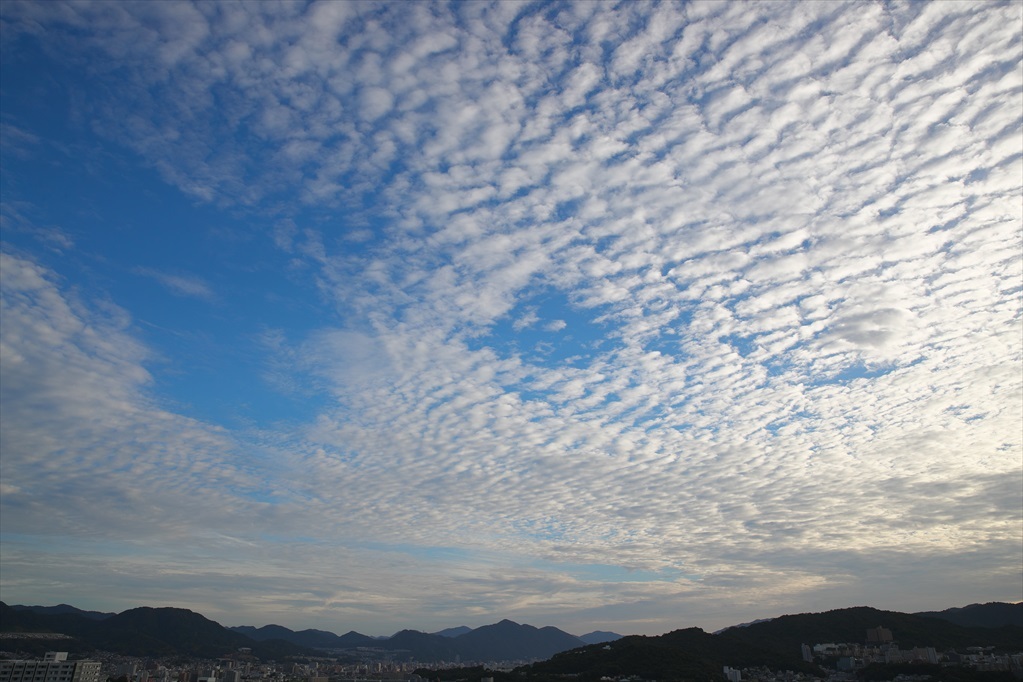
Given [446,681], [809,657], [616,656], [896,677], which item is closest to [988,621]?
[809,657]

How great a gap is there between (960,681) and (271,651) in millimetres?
132514

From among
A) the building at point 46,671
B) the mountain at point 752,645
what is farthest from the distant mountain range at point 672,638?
the building at point 46,671

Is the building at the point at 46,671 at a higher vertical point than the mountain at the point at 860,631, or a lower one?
lower

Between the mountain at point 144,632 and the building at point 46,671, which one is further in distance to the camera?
the mountain at point 144,632

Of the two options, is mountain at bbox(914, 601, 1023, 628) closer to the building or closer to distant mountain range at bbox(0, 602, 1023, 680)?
distant mountain range at bbox(0, 602, 1023, 680)

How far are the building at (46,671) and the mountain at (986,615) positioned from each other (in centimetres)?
11264

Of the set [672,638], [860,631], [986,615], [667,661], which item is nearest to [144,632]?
[672,638]

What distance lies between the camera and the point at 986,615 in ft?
357

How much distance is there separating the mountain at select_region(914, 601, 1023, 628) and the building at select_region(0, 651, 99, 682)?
370 feet

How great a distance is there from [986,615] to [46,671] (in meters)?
134

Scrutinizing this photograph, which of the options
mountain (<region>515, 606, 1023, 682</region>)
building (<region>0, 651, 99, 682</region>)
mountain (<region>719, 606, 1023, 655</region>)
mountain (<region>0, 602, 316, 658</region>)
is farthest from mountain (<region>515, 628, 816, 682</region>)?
mountain (<region>0, 602, 316, 658</region>)

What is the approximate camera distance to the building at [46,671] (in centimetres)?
5262

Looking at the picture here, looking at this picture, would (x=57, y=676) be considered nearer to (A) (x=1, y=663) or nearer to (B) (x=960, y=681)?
(A) (x=1, y=663)

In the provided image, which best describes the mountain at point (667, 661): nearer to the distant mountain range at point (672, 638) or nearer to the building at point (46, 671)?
the distant mountain range at point (672, 638)
